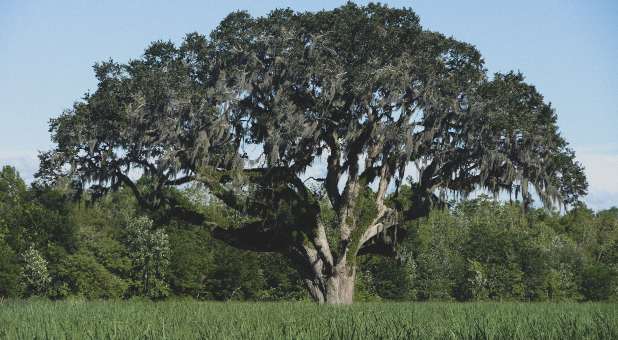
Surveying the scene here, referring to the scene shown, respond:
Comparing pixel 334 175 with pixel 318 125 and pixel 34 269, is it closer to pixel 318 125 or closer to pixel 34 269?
pixel 318 125

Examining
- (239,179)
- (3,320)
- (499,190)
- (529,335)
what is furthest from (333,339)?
(499,190)

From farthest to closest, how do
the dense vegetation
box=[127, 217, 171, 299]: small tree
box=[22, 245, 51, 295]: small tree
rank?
1. box=[127, 217, 171, 299]: small tree
2. the dense vegetation
3. box=[22, 245, 51, 295]: small tree

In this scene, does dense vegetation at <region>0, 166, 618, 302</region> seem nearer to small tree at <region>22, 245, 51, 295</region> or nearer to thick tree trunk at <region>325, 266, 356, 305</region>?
small tree at <region>22, 245, 51, 295</region>

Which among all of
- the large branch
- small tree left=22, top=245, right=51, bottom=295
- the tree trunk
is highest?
the large branch

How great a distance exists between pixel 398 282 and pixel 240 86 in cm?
3846

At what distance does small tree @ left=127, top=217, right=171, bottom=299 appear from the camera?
58281 mm

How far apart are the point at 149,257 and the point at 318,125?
119ft

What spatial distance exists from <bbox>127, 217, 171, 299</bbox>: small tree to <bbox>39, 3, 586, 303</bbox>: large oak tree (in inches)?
1214

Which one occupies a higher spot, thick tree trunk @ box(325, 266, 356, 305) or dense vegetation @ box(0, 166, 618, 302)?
dense vegetation @ box(0, 166, 618, 302)

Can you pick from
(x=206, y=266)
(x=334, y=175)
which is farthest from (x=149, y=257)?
(x=334, y=175)

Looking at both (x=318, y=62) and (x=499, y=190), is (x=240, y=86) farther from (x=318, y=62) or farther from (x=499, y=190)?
(x=499, y=190)

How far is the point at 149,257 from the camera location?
193 feet

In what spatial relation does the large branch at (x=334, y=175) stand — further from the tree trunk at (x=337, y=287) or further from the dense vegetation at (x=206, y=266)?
the dense vegetation at (x=206, y=266)

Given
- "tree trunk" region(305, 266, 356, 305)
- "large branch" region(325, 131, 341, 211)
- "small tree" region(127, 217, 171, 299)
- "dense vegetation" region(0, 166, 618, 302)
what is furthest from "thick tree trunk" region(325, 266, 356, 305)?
"small tree" region(127, 217, 171, 299)
